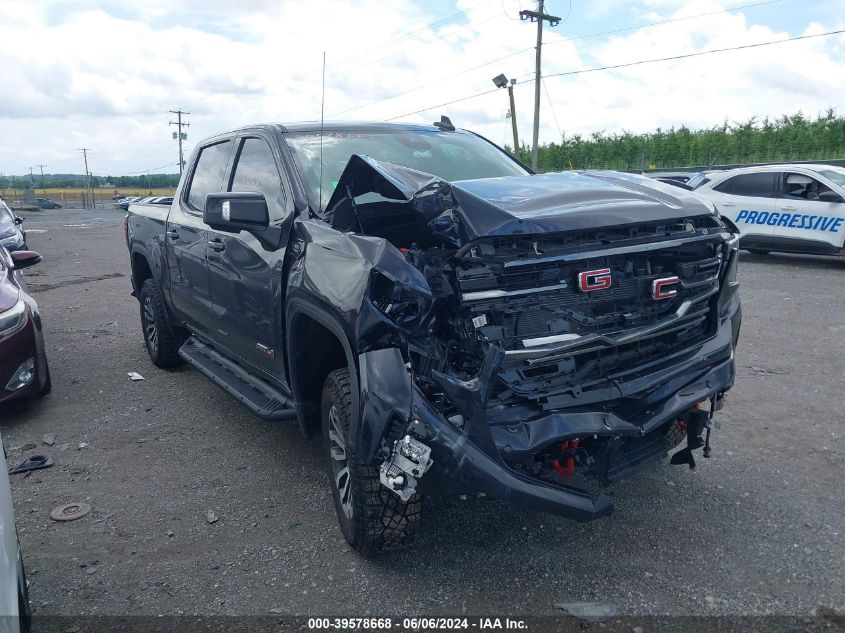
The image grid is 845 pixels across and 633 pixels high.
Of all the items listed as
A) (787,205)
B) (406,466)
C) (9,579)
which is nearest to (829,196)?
(787,205)

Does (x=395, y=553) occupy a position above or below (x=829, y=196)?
below

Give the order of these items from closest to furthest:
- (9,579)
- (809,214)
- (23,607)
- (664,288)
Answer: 1. (9,579)
2. (23,607)
3. (664,288)
4. (809,214)

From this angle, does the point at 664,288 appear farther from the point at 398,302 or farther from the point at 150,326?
the point at 150,326

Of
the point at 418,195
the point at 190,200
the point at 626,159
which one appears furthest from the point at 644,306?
the point at 626,159

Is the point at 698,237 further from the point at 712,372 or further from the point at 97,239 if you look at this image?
the point at 97,239

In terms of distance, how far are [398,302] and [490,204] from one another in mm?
552

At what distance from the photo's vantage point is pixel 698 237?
3268mm

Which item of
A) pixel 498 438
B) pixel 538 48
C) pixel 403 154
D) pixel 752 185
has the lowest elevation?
pixel 498 438

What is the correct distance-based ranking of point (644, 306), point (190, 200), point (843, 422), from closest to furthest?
point (644, 306)
point (843, 422)
point (190, 200)

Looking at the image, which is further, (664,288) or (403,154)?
(403,154)

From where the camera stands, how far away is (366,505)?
9.98 feet

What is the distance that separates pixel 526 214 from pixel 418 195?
460 millimetres

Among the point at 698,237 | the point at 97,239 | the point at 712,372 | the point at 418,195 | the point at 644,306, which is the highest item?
the point at 418,195

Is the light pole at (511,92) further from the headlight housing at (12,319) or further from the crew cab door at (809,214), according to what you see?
the headlight housing at (12,319)
